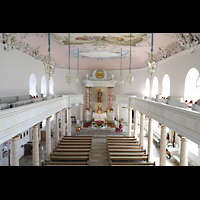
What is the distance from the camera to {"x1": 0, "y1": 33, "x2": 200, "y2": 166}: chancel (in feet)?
26.2

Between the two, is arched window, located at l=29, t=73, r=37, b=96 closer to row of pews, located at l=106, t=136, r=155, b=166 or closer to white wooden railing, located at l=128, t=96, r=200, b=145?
row of pews, located at l=106, t=136, r=155, b=166

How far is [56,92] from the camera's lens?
879 inches

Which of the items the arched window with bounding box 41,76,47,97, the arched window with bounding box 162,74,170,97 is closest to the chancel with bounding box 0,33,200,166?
the arched window with bounding box 162,74,170,97

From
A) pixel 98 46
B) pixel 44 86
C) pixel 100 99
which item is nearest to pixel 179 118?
pixel 98 46

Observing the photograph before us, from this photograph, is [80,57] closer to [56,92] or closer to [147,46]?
[56,92]

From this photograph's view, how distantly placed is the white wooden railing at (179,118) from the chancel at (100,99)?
0.12ft

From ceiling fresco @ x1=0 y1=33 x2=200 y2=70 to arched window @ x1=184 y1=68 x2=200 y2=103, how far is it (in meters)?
1.94

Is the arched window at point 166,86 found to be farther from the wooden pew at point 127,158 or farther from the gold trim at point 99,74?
the gold trim at point 99,74

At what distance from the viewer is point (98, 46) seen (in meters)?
17.2

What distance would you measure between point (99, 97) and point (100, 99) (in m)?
0.33

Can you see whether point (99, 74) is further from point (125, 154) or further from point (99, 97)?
point (125, 154)
